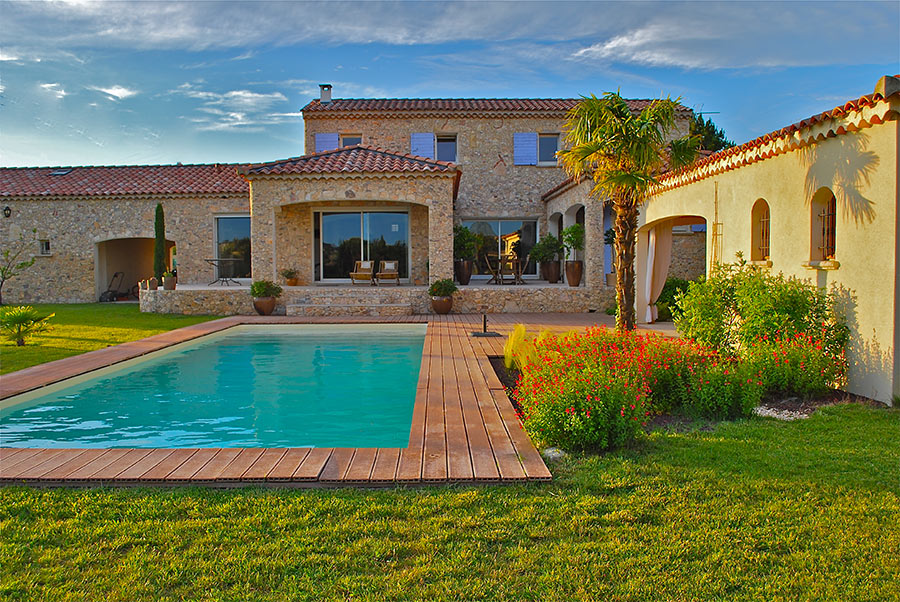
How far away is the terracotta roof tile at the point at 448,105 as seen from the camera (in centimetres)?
2089

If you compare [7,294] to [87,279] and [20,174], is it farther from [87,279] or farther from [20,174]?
[20,174]

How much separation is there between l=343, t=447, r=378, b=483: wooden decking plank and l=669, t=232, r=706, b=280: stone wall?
55.7ft

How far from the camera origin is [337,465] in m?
4.19

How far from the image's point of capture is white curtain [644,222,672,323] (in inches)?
522

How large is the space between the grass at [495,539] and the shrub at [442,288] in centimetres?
1147

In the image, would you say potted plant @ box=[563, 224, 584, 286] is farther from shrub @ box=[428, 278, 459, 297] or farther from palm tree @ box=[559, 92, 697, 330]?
palm tree @ box=[559, 92, 697, 330]

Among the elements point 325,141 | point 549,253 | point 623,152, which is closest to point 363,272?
point 549,253

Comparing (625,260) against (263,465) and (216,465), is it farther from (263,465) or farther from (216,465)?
(216,465)

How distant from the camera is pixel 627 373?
217 inches

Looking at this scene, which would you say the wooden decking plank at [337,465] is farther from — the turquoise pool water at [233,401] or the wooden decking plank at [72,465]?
the wooden decking plank at [72,465]

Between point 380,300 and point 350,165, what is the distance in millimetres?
3759

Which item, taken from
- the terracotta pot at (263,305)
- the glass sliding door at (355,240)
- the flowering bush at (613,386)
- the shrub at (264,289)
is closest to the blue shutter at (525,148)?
the glass sliding door at (355,240)

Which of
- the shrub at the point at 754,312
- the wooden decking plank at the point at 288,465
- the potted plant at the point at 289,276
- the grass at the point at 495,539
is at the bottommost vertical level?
the grass at the point at 495,539

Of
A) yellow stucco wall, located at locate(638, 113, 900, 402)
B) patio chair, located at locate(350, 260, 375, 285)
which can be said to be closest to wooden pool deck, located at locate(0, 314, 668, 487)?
yellow stucco wall, located at locate(638, 113, 900, 402)
